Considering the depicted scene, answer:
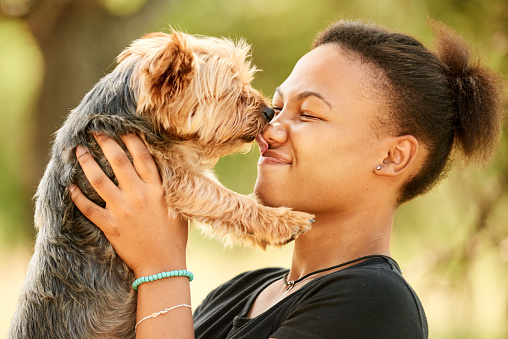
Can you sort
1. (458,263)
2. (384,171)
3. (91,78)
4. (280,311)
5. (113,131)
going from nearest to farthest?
(280,311) < (384,171) < (113,131) < (458,263) < (91,78)

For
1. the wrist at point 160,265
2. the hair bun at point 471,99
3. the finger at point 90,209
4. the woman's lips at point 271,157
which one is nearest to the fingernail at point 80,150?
the finger at point 90,209

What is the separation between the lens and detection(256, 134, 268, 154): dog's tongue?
2738mm

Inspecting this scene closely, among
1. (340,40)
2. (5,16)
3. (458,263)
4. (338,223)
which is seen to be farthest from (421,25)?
(5,16)

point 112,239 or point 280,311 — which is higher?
point 112,239

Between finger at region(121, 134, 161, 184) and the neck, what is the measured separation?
0.77 metres

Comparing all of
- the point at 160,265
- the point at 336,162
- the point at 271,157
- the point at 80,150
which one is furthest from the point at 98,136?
the point at 336,162

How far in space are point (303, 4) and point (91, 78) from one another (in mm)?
2756

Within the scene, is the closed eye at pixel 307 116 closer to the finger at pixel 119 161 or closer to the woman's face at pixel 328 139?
the woman's face at pixel 328 139

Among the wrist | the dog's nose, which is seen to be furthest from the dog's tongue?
the wrist

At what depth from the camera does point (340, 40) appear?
269cm

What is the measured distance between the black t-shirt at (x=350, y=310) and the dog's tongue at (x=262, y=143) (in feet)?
2.29

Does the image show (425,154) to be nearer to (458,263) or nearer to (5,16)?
(458,263)

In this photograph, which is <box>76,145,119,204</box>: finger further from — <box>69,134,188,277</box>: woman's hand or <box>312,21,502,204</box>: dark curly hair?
<box>312,21,502,204</box>: dark curly hair

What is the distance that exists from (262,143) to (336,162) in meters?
0.49
